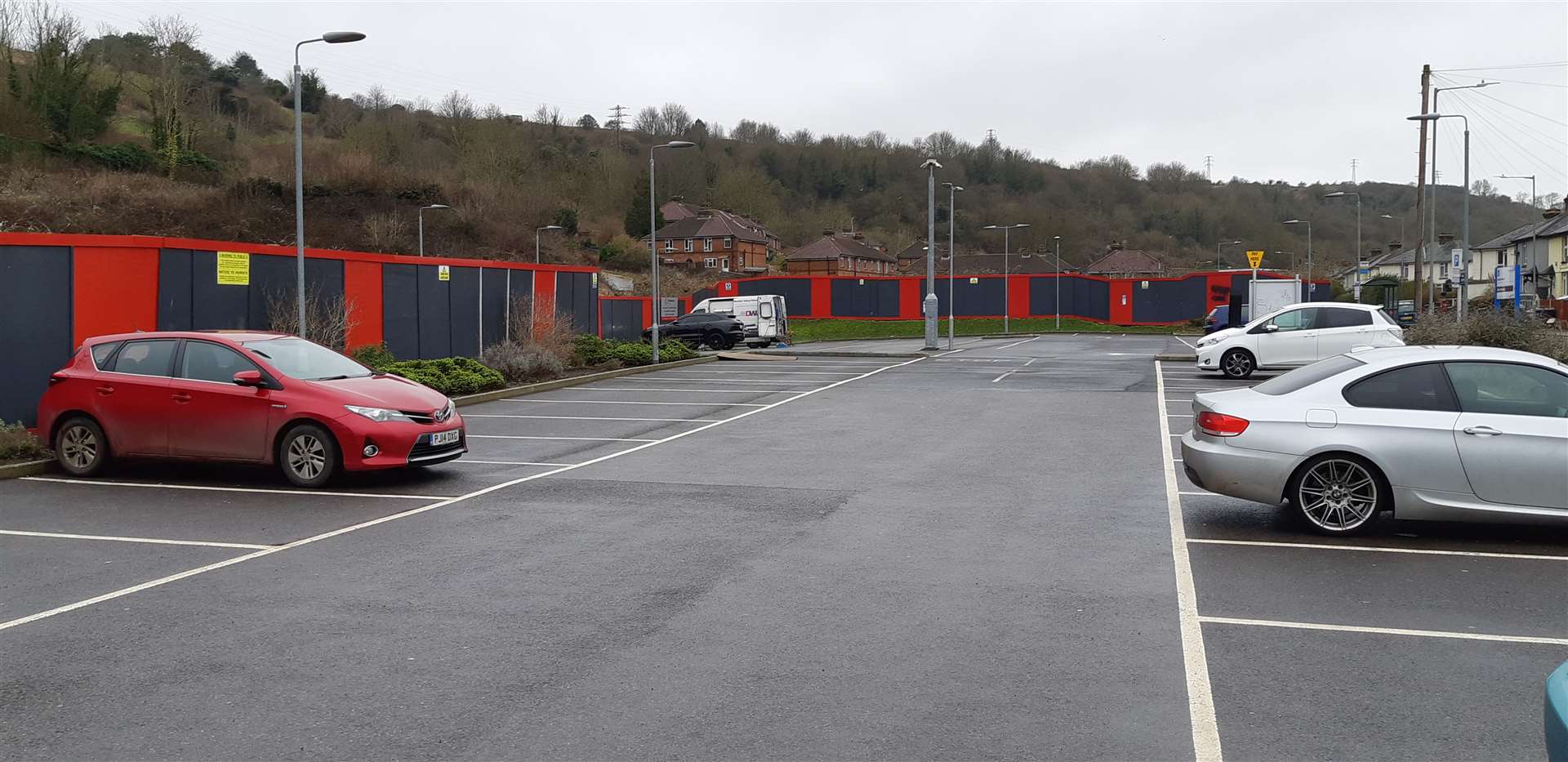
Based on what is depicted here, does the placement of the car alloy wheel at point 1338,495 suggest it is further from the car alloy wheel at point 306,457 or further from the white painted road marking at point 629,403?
the white painted road marking at point 629,403

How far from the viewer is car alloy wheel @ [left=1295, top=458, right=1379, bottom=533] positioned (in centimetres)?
870

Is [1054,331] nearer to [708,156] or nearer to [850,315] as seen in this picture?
[850,315]

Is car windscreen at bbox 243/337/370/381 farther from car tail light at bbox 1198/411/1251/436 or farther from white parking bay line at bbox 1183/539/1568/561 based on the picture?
white parking bay line at bbox 1183/539/1568/561

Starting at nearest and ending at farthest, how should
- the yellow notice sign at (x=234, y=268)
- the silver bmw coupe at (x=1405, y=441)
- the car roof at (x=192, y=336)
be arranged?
the silver bmw coupe at (x=1405, y=441) < the car roof at (x=192, y=336) < the yellow notice sign at (x=234, y=268)

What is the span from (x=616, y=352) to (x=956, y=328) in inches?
1338

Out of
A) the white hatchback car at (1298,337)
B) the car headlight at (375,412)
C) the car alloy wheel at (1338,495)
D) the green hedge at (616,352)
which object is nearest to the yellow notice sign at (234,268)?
the car headlight at (375,412)

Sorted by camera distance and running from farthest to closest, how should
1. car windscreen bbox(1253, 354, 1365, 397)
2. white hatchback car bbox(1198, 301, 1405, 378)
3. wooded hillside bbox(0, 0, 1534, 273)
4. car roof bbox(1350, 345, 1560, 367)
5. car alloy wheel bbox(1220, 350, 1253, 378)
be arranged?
1. wooded hillside bbox(0, 0, 1534, 273)
2. car alloy wheel bbox(1220, 350, 1253, 378)
3. white hatchback car bbox(1198, 301, 1405, 378)
4. car windscreen bbox(1253, 354, 1365, 397)
5. car roof bbox(1350, 345, 1560, 367)

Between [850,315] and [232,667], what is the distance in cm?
6029

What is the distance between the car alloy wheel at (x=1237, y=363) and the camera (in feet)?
80.5

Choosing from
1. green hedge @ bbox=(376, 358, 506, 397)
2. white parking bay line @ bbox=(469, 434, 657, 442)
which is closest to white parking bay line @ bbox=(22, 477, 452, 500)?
white parking bay line @ bbox=(469, 434, 657, 442)

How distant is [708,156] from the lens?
121 meters

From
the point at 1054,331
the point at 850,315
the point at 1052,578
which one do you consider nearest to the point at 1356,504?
the point at 1052,578

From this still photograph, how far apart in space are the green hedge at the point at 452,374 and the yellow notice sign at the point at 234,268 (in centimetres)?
261

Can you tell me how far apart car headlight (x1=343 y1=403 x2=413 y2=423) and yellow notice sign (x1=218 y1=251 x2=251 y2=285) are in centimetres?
877
